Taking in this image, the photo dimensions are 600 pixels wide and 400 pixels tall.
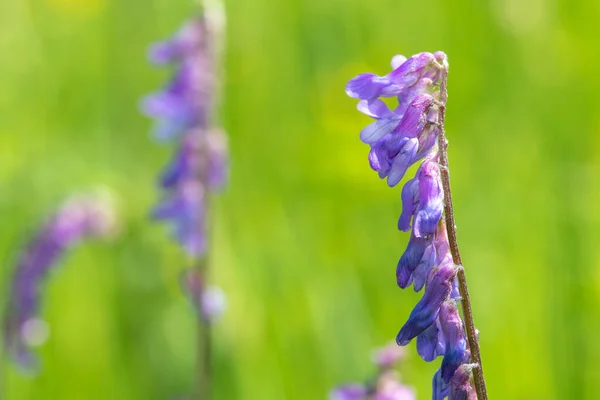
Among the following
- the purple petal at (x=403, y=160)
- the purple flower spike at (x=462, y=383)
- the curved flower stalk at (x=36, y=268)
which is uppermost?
the curved flower stalk at (x=36, y=268)

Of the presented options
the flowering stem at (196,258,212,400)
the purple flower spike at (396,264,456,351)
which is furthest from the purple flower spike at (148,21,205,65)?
the purple flower spike at (396,264,456,351)

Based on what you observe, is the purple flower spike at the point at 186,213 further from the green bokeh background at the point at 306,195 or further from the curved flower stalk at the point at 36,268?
the green bokeh background at the point at 306,195

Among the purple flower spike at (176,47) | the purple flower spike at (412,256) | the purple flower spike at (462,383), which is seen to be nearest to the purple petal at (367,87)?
the purple flower spike at (412,256)

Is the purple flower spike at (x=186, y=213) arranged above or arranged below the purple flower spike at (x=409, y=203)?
above

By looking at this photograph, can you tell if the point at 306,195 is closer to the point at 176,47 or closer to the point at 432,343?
the point at 176,47

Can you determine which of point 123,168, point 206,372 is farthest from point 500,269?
point 123,168

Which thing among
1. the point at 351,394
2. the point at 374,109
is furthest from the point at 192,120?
the point at 374,109
